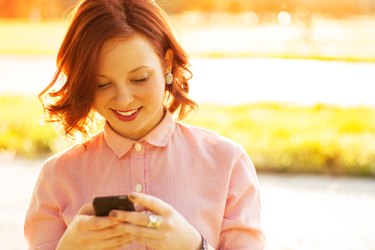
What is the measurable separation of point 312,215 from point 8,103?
100 inches

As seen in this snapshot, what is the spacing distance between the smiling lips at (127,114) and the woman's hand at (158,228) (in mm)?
205

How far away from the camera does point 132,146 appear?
1747mm

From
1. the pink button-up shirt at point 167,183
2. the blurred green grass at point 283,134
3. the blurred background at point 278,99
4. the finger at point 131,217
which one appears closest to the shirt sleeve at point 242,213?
the pink button-up shirt at point 167,183

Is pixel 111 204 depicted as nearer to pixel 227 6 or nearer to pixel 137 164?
pixel 137 164

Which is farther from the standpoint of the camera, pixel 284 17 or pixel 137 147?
pixel 284 17

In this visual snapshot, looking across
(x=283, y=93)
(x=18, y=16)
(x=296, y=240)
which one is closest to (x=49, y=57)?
(x=18, y=16)

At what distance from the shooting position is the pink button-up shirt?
174 centimetres

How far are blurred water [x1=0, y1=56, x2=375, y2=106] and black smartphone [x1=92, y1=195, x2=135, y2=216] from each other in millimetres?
3006

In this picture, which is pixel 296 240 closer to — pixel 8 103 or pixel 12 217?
pixel 12 217

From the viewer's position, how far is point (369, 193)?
4.11 meters

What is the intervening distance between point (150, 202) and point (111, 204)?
2.8 inches

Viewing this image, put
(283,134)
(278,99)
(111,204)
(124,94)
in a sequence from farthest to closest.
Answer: (278,99) < (283,134) < (124,94) < (111,204)

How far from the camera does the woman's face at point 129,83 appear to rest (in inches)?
64.2

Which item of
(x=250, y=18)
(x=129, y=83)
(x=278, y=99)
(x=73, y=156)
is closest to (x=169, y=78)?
(x=129, y=83)
